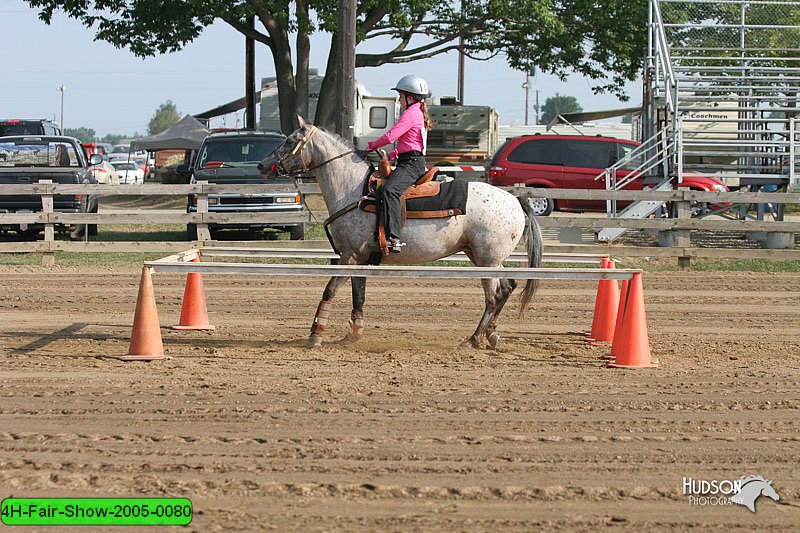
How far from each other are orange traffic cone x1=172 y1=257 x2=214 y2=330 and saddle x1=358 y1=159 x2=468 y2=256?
2301 mm

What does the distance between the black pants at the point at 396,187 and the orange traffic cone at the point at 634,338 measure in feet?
7.42

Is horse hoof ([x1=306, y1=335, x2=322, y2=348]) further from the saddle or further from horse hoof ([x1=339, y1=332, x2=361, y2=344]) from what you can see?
the saddle

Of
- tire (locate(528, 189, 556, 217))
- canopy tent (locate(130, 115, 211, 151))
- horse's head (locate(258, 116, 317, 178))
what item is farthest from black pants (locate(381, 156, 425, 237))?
canopy tent (locate(130, 115, 211, 151))

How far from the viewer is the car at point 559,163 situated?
24.3m

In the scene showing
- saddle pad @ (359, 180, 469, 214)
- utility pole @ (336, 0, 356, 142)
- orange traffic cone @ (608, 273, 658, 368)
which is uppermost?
Result: utility pole @ (336, 0, 356, 142)

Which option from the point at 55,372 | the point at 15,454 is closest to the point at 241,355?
the point at 55,372

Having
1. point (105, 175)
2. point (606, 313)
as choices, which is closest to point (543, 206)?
point (606, 313)

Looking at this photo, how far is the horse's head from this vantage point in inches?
385

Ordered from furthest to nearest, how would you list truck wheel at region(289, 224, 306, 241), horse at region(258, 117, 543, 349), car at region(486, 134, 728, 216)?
car at region(486, 134, 728, 216) < truck wheel at region(289, 224, 306, 241) < horse at region(258, 117, 543, 349)

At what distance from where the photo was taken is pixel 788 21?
27781mm

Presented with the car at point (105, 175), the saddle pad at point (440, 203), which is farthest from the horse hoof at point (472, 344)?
the car at point (105, 175)

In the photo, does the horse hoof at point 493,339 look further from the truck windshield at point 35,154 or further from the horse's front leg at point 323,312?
the truck windshield at point 35,154

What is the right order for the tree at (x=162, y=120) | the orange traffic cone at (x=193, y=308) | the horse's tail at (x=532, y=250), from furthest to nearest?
the tree at (x=162, y=120) < the orange traffic cone at (x=193, y=308) < the horse's tail at (x=532, y=250)

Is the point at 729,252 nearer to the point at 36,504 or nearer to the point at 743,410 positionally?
the point at 743,410
